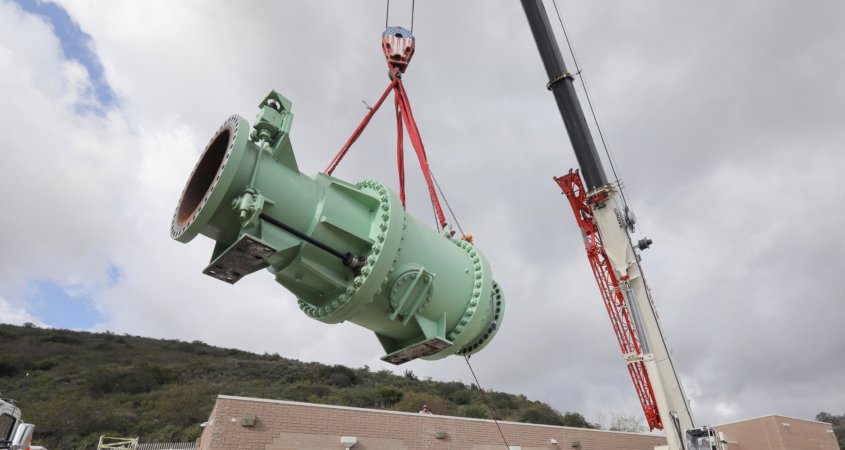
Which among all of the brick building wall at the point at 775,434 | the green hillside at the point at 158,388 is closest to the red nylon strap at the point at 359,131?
the green hillside at the point at 158,388

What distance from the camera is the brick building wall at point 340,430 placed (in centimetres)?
1639

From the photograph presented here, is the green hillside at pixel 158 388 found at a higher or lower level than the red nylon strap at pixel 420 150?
higher

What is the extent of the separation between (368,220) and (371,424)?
619 inches

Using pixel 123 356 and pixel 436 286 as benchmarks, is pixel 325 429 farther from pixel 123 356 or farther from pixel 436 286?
pixel 123 356

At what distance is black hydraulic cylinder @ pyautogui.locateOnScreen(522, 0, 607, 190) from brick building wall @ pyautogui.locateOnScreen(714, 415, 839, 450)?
26.3 m

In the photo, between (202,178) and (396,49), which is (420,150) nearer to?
(396,49)

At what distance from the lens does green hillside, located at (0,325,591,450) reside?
30.8m

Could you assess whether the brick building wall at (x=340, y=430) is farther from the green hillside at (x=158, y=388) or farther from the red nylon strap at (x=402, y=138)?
the green hillside at (x=158, y=388)

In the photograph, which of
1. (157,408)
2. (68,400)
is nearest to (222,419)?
(157,408)

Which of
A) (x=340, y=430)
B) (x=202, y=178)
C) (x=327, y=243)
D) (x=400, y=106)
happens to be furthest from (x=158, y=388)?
(x=327, y=243)

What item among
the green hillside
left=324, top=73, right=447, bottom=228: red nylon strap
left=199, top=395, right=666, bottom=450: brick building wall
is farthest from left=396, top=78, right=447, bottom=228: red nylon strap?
the green hillside

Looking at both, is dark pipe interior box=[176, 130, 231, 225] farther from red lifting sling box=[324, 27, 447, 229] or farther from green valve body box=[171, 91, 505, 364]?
red lifting sling box=[324, 27, 447, 229]

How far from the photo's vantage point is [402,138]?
7.48 metres

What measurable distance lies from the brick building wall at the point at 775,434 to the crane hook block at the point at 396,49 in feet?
116
